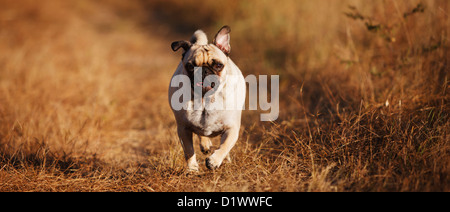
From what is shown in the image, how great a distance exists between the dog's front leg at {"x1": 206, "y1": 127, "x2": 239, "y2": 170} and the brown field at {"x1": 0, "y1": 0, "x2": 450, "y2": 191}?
188 millimetres

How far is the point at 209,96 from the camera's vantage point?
3.26 metres

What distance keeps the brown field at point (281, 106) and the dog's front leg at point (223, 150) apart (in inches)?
7.4

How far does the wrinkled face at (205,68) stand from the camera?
10.4ft

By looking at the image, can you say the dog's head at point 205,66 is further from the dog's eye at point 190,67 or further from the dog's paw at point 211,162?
the dog's paw at point 211,162

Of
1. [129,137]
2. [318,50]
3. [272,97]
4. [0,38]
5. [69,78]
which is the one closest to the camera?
[129,137]

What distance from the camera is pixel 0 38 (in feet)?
29.5

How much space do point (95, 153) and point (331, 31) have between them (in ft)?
15.0

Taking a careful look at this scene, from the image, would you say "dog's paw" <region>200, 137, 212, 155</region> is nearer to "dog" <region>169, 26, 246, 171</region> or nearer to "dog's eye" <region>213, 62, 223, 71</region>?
"dog" <region>169, 26, 246, 171</region>

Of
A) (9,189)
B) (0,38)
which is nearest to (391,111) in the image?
(9,189)

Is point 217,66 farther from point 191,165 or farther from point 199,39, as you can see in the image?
point 191,165

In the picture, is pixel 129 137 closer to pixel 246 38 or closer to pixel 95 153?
pixel 95 153

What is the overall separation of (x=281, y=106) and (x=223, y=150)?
2.29 meters

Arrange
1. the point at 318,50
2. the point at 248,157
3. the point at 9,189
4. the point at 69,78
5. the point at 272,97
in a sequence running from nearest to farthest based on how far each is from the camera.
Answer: the point at 9,189 < the point at 248,157 < the point at 272,97 < the point at 318,50 < the point at 69,78

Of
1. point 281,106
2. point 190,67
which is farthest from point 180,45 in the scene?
point 281,106
